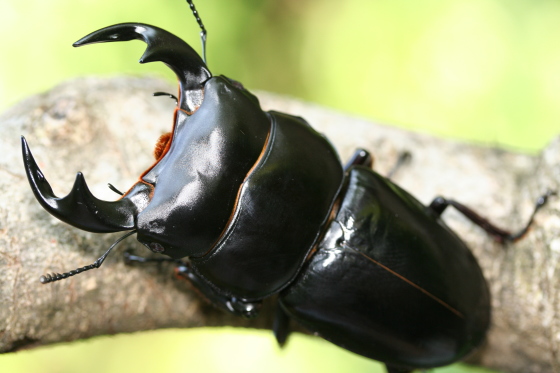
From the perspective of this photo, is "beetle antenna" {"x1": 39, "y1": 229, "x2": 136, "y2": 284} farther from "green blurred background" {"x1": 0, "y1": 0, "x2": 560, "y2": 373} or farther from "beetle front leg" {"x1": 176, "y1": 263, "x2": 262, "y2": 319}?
"green blurred background" {"x1": 0, "y1": 0, "x2": 560, "y2": 373}

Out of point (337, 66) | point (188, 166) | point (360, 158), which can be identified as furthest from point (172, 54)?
point (337, 66)

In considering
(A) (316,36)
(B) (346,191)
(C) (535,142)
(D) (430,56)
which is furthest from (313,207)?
(A) (316,36)

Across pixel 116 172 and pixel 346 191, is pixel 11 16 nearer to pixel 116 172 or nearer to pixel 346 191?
pixel 116 172

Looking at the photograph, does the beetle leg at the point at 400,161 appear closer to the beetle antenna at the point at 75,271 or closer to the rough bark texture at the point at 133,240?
the rough bark texture at the point at 133,240

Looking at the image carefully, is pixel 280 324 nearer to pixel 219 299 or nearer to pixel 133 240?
pixel 219 299

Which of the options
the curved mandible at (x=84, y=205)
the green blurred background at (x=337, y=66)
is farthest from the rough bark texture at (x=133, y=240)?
the green blurred background at (x=337, y=66)

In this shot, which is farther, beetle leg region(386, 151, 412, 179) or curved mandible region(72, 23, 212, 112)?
beetle leg region(386, 151, 412, 179)

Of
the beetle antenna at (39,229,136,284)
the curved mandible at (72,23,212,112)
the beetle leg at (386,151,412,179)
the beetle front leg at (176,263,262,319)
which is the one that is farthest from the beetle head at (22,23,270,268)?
the beetle leg at (386,151,412,179)

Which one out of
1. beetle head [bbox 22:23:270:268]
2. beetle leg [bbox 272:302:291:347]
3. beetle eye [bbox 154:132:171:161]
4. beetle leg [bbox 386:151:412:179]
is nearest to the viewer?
beetle head [bbox 22:23:270:268]
